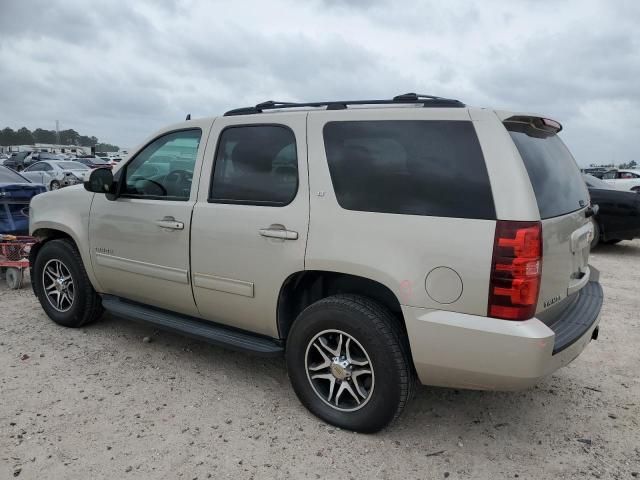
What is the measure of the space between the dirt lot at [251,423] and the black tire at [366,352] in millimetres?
121

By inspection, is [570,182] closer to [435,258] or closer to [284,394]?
[435,258]

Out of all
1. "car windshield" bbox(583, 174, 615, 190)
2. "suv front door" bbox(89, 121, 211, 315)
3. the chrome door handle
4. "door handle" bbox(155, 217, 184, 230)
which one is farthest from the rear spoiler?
"car windshield" bbox(583, 174, 615, 190)

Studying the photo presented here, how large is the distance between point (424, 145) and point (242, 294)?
4.84ft

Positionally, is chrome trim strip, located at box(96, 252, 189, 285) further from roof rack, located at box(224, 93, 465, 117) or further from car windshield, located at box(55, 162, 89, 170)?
car windshield, located at box(55, 162, 89, 170)

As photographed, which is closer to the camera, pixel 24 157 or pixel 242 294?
pixel 242 294

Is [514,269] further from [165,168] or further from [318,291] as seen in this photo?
[165,168]


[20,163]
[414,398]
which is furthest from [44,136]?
[414,398]

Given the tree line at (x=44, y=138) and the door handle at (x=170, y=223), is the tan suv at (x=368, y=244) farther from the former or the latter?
the tree line at (x=44, y=138)

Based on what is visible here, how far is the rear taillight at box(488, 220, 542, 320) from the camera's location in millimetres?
2377

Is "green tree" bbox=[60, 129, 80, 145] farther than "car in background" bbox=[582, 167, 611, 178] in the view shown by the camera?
Yes

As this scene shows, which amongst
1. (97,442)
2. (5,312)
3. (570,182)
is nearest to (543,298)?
(570,182)

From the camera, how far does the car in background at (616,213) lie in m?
8.22

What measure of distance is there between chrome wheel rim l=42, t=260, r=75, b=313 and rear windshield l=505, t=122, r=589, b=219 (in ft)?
12.5

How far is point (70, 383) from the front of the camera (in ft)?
11.5
